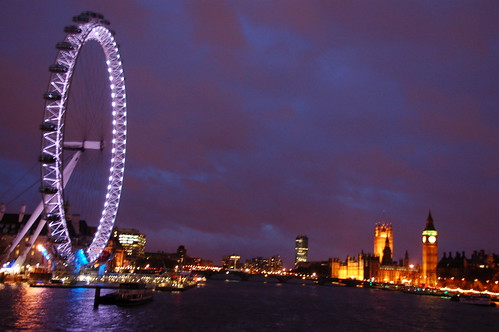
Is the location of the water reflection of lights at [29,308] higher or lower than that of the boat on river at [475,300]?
higher

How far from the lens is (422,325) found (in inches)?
2815

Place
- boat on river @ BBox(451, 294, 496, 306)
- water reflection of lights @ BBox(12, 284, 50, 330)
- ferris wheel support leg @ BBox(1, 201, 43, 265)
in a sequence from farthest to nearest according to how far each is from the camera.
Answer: boat on river @ BBox(451, 294, 496, 306)
ferris wheel support leg @ BBox(1, 201, 43, 265)
water reflection of lights @ BBox(12, 284, 50, 330)

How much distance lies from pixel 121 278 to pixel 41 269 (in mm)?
15825

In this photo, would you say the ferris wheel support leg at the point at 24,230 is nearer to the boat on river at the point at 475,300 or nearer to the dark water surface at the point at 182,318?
the dark water surface at the point at 182,318

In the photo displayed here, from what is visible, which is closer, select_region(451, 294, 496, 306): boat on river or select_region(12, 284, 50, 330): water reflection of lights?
select_region(12, 284, 50, 330): water reflection of lights

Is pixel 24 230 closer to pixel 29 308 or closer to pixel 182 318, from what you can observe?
pixel 29 308

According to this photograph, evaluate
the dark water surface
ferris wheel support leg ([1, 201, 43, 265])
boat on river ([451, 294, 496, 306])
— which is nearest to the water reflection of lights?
the dark water surface

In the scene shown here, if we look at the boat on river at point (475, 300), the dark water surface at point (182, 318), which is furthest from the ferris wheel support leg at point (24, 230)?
the boat on river at point (475, 300)

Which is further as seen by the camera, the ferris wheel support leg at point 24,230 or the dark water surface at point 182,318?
the ferris wheel support leg at point 24,230

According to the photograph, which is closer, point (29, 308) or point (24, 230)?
point (29, 308)

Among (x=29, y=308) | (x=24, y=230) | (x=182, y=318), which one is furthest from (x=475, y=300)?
(x=29, y=308)

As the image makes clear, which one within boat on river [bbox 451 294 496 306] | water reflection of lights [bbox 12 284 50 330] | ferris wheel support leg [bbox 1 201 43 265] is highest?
ferris wheel support leg [bbox 1 201 43 265]

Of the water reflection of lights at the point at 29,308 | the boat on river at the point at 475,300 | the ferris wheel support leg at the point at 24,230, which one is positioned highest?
the ferris wheel support leg at the point at 24,230

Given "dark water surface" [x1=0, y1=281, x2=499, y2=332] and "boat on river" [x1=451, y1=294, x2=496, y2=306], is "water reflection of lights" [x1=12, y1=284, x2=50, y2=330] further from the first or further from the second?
"boat on river" [x1=451, y1=294, x2=496, y2=306]
